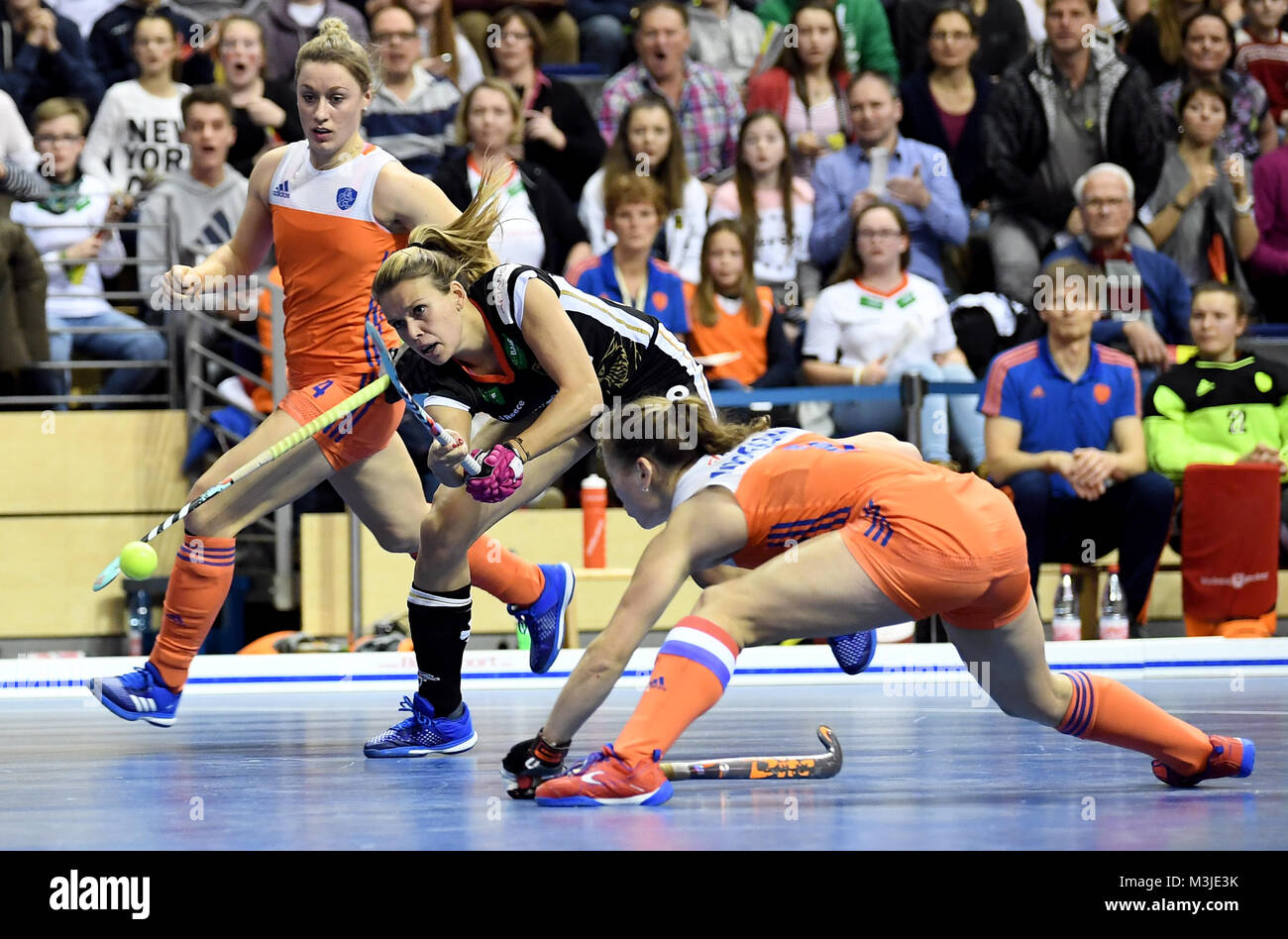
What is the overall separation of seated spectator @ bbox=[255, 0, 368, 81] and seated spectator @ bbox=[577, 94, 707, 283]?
153 cm

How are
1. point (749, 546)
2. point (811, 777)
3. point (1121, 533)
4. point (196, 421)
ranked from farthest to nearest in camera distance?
point (196, 421) < point (1121, 533) < point (811, 777) < point (749, 546)

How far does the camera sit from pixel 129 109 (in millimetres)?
7547

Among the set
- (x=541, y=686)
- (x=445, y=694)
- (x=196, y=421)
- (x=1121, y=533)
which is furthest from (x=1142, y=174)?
(x=445, y=694)

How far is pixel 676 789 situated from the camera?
3361 mm

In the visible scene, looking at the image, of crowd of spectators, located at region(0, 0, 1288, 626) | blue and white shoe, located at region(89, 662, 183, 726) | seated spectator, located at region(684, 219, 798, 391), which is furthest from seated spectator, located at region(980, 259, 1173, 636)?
blue and white shoe, located at region(89, 662, 183, 726)

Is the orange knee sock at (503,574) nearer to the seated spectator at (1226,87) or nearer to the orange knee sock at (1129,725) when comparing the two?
the orange knee sock at (1129,725)

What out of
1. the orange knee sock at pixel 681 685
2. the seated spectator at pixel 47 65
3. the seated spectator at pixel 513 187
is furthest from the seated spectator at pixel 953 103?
the orange knee sock at pixel 681 685

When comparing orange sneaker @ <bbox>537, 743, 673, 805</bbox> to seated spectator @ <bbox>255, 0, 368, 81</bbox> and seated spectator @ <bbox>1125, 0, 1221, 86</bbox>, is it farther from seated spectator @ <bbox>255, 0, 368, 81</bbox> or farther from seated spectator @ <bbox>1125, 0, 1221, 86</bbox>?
seated spectator @ <bbox>1125, 0, 1221, 86</bbox>

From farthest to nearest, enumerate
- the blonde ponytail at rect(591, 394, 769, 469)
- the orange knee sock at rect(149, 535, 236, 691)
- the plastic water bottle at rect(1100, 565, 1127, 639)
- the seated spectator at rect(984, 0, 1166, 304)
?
1. the seated spectator at rect(984, 0, 1166, 304)
2. the plastic water bottle at rect(1100, 565, 1127, 639)
3. the orange knee sock at rect(149, 535, 236, 691)
4. the blonde ponytail at rect(591, 394, 769, 469)

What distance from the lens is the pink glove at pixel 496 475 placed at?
3469mm

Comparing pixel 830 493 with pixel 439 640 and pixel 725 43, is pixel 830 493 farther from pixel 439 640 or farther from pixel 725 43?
pixel 725 43

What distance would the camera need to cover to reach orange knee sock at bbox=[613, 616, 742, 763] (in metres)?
2.99
